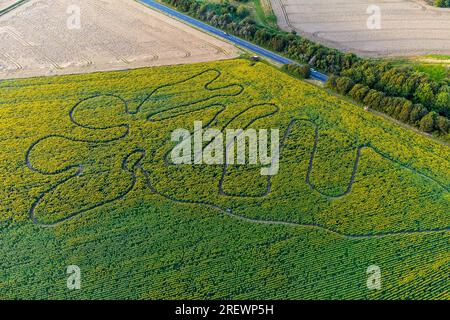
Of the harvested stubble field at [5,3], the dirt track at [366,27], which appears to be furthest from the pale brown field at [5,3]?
the dirt track at [366,27]

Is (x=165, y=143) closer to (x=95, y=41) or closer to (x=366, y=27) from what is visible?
(x=95, y=41)

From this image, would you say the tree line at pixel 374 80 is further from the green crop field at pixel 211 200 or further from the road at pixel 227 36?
the green crop field at pixel 211 200

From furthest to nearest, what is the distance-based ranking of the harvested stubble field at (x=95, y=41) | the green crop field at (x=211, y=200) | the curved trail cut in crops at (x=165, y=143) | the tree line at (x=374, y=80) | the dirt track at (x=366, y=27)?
the dirt track at (x=366, y=27) < the harvested stubble field at (x=95, y=41) < the tree line at (x=374, y=80) < the curved trail cut in crops at (x=165, y=143) < the green crop field at (x=211, y=200)

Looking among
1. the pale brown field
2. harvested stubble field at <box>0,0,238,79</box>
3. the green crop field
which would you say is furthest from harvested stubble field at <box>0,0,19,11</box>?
the green crop field

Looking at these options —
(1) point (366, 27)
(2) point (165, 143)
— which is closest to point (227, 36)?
(1) point (366, 27)

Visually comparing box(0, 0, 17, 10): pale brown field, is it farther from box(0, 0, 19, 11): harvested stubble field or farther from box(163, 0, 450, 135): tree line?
box(163, 0, 450, 135): tree line
